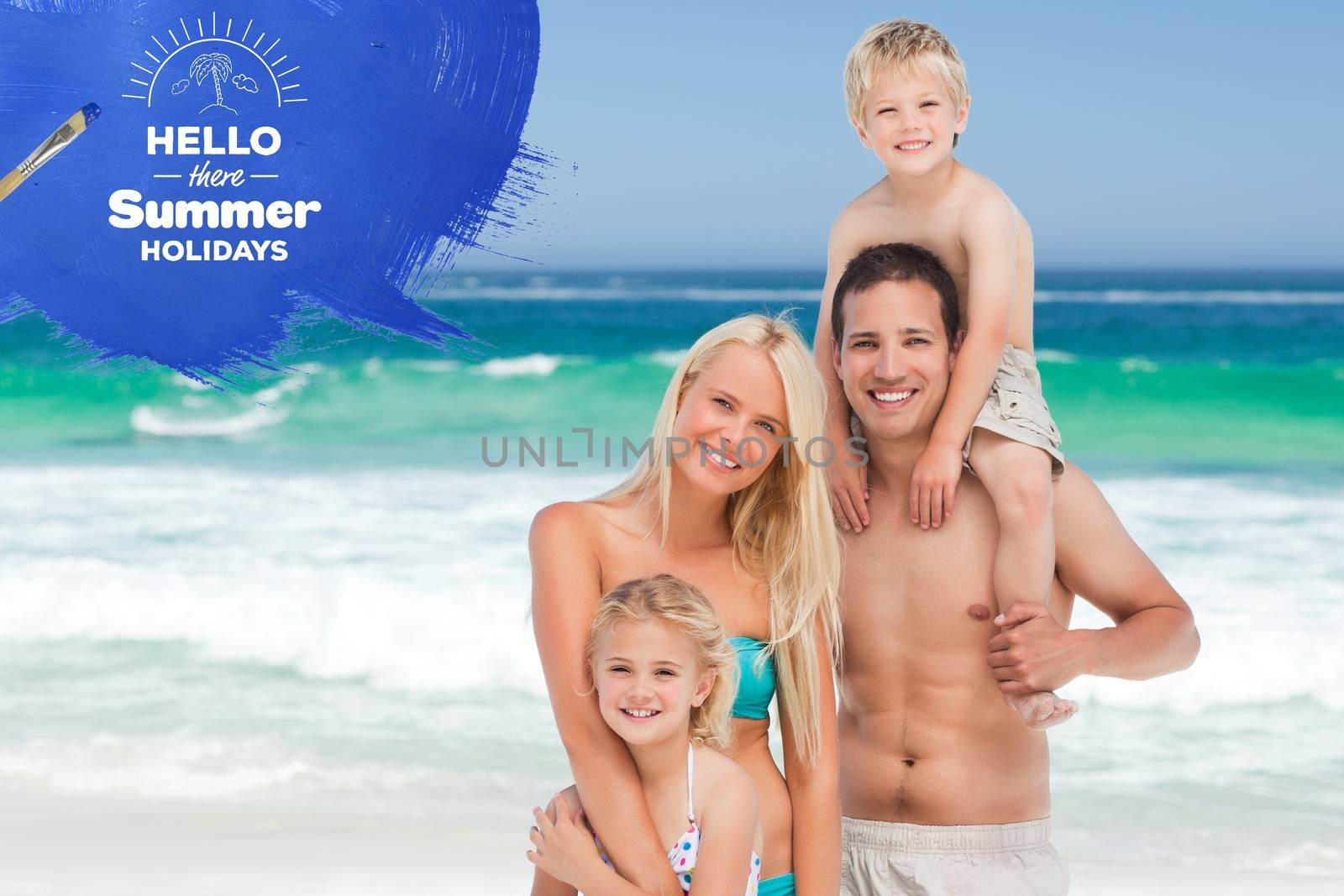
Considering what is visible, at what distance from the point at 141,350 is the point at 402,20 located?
5812 millimetres

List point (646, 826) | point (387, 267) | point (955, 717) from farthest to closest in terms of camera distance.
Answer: point (387, 267), point (955, 717), point (646, 826)

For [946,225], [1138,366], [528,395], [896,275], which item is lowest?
[896,275]

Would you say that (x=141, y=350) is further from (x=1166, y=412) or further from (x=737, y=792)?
(x=737, y=792)

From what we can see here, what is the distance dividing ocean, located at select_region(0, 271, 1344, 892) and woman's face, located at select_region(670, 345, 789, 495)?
51 centimetres

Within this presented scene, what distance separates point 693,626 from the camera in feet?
7.52

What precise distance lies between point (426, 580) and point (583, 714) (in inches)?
247

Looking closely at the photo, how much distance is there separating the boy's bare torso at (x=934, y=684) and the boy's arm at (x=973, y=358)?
77 mm

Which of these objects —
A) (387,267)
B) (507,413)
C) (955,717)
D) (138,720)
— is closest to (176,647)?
(138,720)

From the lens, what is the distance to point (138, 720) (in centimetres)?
627

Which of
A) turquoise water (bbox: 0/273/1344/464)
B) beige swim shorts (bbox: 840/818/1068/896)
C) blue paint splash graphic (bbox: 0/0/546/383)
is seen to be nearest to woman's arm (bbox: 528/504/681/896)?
beige swim shorts (bbox: 840/818/1068/896)

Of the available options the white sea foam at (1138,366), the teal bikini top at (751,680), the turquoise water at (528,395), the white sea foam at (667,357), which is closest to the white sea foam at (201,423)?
the turquoise water at (528,395)

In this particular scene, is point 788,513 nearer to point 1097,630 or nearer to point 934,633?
point 934,633

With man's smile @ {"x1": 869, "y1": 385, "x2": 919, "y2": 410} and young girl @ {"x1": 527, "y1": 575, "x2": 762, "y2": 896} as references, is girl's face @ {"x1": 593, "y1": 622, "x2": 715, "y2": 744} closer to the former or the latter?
young girl @ {"x1": 527, "y1": 575, "x2": 762, "y2": 896}

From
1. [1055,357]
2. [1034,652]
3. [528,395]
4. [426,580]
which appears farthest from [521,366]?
[1034,652]
